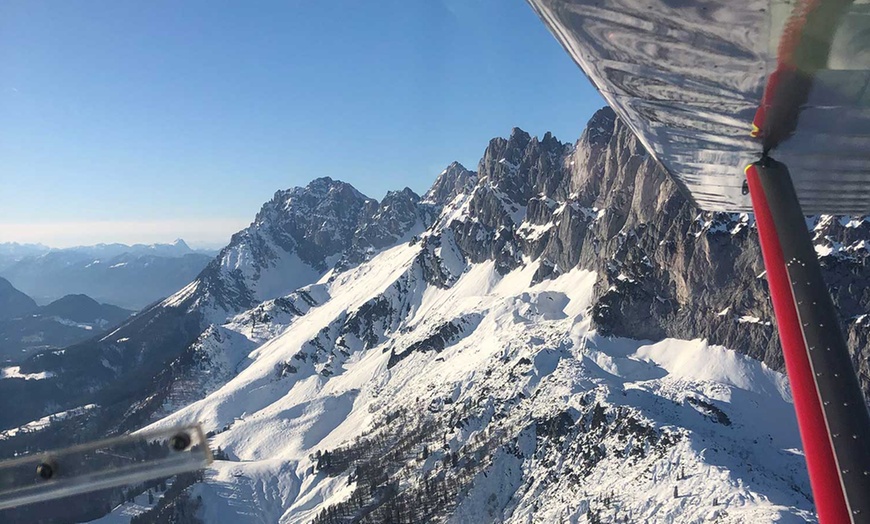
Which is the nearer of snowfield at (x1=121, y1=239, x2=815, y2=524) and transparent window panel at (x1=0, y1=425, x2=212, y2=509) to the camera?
transparent window panel at (x1=0, y1=425, x2=212, y2=509)

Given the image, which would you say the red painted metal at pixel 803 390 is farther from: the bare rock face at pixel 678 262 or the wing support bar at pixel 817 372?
the bare rock face at pixel 678 262

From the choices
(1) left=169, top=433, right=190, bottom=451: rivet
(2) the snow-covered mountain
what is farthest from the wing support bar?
(2) the snow-covered mountain

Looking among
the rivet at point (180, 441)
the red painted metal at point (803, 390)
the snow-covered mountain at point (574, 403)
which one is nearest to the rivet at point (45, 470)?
the rivet at point (180, 441)

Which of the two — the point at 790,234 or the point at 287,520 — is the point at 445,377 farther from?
the point at 790,234

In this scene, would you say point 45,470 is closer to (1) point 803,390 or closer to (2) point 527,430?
(1) point 803,390

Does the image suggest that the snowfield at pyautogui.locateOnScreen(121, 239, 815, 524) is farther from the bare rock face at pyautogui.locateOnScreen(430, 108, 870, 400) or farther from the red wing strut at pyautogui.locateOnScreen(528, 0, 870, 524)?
the red wing strut at pyautogui.locateOnScreen(528, 0, 870, 524)

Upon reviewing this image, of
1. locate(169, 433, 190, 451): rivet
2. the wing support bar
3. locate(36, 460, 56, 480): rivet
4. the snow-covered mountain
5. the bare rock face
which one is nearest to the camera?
the wing support bar

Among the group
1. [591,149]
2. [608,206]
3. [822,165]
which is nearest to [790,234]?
[822,165]
